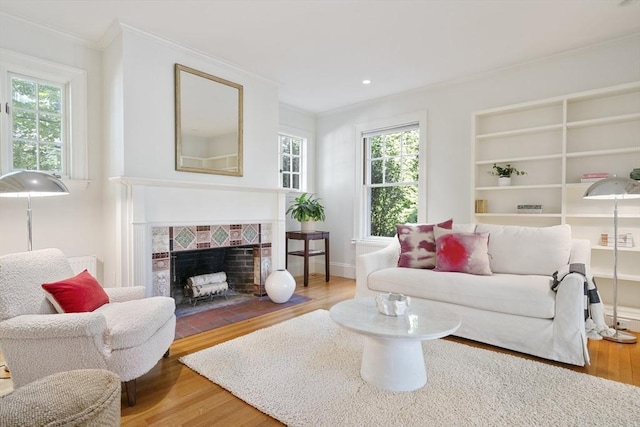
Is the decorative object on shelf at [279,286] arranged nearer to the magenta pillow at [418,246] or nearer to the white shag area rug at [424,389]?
the white shag area rug at [424,389]

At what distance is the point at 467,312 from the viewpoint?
9.09 feet

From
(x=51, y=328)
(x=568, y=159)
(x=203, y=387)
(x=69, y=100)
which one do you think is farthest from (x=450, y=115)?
(x=51, y=328)

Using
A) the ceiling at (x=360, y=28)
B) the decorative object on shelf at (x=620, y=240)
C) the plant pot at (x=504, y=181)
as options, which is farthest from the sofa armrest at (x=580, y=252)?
the ceiling at (x=360, y=28)

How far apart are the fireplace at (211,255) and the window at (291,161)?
139cm

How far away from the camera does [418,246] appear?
339 cm

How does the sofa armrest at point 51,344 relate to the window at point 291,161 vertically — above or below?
below

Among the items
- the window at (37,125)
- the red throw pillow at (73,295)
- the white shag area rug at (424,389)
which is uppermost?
the window at (37,125)

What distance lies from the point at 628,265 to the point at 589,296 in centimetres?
118

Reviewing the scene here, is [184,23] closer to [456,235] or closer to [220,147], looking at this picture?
Answer: [220,147]

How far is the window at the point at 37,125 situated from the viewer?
2.98 meters

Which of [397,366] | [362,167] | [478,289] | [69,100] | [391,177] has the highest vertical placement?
[69,100]

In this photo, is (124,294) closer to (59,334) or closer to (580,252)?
(59,334)

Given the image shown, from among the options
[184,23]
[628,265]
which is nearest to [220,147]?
[184,23]

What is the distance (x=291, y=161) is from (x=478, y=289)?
11.6 ft
